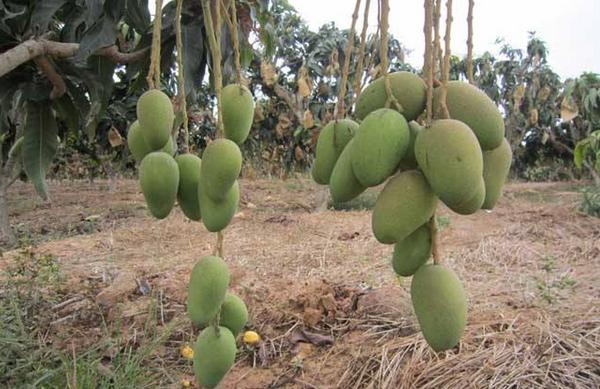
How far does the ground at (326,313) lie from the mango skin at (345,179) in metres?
1.28

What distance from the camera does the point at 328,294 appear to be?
2.53 metres

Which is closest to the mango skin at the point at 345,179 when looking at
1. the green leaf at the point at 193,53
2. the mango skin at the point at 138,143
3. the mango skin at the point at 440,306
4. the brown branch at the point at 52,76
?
the mango skin at the point at 440,306

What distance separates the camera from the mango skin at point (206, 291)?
2.15 ft

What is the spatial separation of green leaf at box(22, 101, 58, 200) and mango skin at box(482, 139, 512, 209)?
1.13 metres

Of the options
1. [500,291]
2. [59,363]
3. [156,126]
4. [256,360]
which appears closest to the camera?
[156,126]

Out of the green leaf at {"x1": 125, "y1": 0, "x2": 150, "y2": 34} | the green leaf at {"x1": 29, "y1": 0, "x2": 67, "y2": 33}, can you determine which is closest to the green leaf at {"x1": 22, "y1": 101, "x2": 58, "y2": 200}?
the green leaf at {"x1": 29, "y1": 0, "x2": 67, "y2": 33}

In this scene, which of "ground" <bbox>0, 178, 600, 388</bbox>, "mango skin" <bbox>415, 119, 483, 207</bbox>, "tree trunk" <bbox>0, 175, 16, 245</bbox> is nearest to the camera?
"mango skin" <bbox>415, 119, 483, 207</bbox>

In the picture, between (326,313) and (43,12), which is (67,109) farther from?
(326,313)

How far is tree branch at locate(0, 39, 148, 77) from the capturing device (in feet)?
3.54

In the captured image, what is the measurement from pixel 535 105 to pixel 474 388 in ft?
40.6

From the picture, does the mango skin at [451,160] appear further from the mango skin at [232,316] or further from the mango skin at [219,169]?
the mango skin at [232,316]

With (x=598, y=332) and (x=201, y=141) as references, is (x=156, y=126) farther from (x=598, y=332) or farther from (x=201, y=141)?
(x=201, y=141)

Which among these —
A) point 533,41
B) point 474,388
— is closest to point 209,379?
point 474,388

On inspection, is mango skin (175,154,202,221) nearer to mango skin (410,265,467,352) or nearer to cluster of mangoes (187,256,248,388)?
cluster of mangoes (187,256,248,388)
